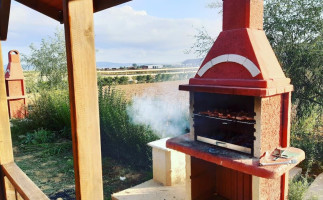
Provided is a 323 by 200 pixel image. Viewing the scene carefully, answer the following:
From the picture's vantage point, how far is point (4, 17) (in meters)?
2.44

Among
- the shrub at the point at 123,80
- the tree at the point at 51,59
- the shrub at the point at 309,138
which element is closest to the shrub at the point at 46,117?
the tree at the point at 51,59

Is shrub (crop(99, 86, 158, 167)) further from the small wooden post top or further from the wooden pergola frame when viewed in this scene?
the wooden pergola frame

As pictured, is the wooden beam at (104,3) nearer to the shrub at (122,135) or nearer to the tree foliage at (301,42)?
the shrub at (122,135)

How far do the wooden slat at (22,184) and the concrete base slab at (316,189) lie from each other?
3432mm

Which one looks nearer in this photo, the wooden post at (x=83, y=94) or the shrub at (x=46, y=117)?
the wooden post at (x=83, y=94)

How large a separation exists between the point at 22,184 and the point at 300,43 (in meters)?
5.59

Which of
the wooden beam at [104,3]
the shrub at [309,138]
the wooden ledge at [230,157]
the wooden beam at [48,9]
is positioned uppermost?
the wooden beam at [48,9]

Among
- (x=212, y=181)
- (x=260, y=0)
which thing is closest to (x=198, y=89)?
(x=260, y=0)

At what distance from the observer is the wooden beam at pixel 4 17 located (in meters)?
2.29

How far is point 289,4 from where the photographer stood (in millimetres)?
5355

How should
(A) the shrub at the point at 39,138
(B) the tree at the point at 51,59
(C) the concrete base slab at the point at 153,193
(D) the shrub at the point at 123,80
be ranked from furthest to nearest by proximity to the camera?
(D) the shrub at the point at 123,80 → (B) the tree at the point at 51,59 → (A) the shrub at the point at 39,138 → (C) the concrete base slab at the point at 153,193

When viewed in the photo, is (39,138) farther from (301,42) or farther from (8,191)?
(301,42)

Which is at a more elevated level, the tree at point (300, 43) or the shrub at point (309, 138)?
the tree at point (300, 43)

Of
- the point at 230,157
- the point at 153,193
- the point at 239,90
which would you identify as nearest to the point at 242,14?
the point at 239,90
